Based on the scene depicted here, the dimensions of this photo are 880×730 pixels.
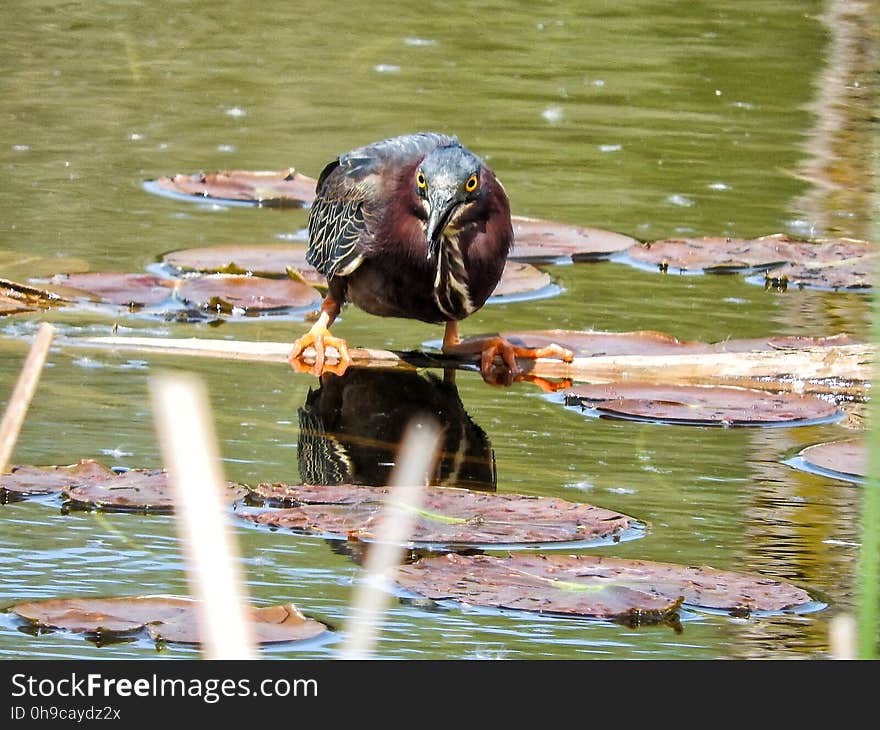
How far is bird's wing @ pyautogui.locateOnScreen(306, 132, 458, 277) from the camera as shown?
22.9 feet

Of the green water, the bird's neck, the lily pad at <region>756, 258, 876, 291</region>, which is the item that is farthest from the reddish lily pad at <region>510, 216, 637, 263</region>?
the bird's neck

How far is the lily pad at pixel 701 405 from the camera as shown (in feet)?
20.9

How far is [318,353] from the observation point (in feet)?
22.9

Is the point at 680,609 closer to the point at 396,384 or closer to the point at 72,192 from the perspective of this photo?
the point at 396,384

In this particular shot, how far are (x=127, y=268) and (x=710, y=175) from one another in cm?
372

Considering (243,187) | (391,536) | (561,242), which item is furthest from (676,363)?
(391,536)

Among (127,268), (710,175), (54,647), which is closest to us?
(54,647)

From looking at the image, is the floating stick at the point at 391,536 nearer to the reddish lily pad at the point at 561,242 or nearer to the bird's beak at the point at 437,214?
the bird's beak at the point at 437,214

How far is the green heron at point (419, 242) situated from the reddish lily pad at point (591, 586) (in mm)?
1869

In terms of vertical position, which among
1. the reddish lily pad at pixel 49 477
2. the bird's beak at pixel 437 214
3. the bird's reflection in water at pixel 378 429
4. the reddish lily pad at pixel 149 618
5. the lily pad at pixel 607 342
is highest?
the bird's beak at pixel 437 214

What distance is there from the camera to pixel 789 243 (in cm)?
876

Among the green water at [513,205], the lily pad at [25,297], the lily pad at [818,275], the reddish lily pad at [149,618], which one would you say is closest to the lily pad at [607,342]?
the green water at [513,205]

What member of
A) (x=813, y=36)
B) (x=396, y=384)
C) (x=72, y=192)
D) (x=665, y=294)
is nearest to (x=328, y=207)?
(x=396, y=384)

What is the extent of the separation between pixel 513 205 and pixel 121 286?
266cm
